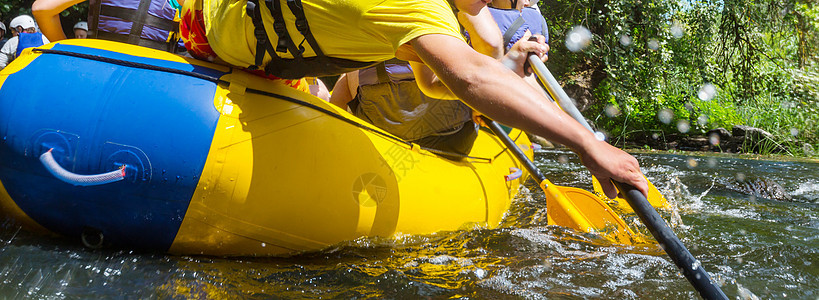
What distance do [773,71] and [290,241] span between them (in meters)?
9.30

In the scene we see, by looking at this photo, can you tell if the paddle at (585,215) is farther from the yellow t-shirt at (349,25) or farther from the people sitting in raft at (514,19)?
the yellow t-shirt at (349,25)

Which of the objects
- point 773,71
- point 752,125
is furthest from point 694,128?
point 773,71

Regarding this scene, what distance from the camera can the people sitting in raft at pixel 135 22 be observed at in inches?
118

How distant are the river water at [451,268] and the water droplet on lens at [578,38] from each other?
6383 millimetres

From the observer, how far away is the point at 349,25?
1.78 metres

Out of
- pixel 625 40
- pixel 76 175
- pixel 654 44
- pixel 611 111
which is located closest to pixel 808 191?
pixel 625 40

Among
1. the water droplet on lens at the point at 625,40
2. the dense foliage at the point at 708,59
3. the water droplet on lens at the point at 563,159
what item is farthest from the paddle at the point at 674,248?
the water droplet on lens at the point at 625,40

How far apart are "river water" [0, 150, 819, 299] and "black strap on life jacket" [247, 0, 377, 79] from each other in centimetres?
66

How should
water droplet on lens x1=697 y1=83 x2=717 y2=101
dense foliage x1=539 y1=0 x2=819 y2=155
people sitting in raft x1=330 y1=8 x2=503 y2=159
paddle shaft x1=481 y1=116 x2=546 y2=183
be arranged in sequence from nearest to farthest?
people sitting in raft x1=330 y1=8 x2=503 y2=159
paddle shaft x1=481 y1=116 x2=546 y2=183
dense foliage x1=539 y1=0 x2=819 y2=155
water droplet on lens x1=697 y1=83 x2=717 y2=101

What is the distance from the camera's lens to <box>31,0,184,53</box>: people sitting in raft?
2.99 metres

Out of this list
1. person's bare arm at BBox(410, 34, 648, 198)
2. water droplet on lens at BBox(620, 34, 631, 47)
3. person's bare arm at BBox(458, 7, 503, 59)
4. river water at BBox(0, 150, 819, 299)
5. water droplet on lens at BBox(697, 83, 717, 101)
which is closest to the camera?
person's bare arm at BBox(410, 34, 648, 198)

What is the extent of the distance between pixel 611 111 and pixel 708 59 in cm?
173

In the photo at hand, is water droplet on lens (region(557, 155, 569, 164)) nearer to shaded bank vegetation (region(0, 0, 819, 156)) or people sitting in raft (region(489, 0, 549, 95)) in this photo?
shaded bank vegetation (region(0, 0, 819, 156))

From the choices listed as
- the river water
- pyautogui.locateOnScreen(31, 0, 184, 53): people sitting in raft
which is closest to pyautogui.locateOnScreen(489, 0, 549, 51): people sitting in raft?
the river water
